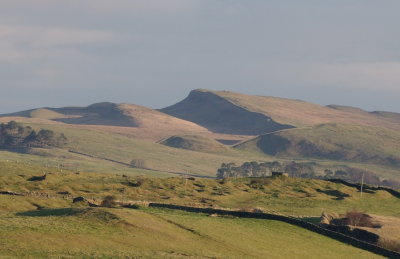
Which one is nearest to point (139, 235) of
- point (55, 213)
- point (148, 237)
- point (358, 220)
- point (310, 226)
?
point (148, 237)

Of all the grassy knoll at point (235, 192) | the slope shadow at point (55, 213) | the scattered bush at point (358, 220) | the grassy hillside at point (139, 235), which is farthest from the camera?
the grassy knoll at point (235, 192)

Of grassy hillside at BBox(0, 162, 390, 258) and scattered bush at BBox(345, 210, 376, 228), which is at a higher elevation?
scattered bush at BBox(345, 210, 376, 228)

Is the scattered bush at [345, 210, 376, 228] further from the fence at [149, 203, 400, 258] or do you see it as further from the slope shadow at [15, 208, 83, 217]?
the slope shadow at [15, 208, 83, 217]

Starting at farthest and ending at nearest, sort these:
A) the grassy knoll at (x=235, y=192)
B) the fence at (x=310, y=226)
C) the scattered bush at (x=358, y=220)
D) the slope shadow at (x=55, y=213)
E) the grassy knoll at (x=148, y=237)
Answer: the grassy knoll at (x=235, y=192) < the scattered bush at (x=358, y=220) < the fence at (x=310, y=226) < the slope shadow at (x=55, y=213) < the grassy knoll at (x=148, y=237)

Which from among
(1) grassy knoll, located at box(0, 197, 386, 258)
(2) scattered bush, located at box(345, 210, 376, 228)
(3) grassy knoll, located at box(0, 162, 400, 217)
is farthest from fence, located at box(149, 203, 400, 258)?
(3) grassy knoll, located at box(0, 162, 400, 217)

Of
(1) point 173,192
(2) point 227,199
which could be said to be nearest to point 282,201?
(2) point 227,199

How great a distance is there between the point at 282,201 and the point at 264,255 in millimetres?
66700

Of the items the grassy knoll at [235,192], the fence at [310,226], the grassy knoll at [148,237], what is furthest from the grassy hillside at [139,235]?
the grassy knoll at [235,192]

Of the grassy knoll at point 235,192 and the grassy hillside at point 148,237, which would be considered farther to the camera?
the grassy knoll at point 235,192

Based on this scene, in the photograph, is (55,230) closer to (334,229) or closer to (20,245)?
(20,245)

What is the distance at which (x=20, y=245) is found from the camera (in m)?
51.5

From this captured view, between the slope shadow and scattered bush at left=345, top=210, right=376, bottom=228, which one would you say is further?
scattered bush at left=345, top=210, right=376, bottom=228

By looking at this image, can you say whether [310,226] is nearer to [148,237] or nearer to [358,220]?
[358,220]

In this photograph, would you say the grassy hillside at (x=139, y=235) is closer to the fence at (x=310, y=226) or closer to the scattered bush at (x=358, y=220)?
the fence at (x=310, y=226)
